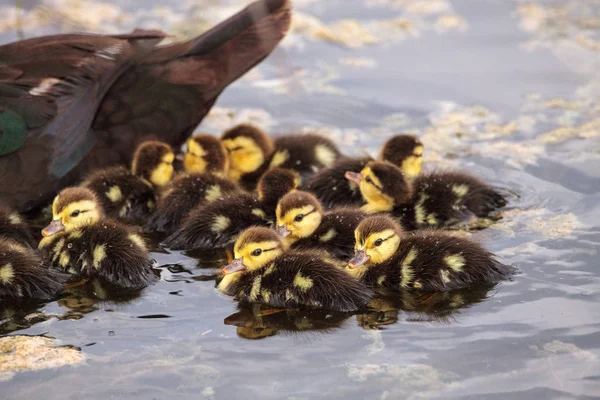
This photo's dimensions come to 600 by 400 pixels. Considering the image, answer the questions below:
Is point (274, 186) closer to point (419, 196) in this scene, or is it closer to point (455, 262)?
point (419, 196)

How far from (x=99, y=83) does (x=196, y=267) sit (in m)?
1.33

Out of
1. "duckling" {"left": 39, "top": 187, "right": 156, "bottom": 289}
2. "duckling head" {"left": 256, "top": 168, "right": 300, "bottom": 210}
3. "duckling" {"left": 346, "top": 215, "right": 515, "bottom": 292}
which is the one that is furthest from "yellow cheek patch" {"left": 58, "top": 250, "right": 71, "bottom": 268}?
"duckling" {"left": 346, "top": 215, "right": 515, "bottom": 292}

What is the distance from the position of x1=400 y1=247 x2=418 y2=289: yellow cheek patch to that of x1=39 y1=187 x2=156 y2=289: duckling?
1.18m

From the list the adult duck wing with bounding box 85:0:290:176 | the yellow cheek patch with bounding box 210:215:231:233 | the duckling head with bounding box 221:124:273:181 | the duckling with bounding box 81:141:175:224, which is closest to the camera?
the yellow cheek patch with bounding box 210:215:231:233

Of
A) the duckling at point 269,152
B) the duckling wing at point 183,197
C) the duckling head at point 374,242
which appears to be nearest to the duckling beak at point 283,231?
the duckling head at point 374,242

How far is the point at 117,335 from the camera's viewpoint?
172 inches

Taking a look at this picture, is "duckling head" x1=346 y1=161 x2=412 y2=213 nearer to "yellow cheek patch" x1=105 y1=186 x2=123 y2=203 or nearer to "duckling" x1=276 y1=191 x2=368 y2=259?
"duckling" x1=276 y1=191 x2=368 y2=259

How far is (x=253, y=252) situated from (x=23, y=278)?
103 cm

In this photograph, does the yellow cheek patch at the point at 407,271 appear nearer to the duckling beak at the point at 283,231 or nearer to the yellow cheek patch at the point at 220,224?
the duckling beak at the point at 283,231

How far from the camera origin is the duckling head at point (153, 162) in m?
5.89

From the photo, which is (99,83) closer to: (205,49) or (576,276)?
(205,49)

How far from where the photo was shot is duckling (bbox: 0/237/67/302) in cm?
463

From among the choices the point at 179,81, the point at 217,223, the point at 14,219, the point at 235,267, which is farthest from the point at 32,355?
the point at 179,81

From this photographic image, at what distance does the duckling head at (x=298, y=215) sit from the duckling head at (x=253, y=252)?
1.08ft
